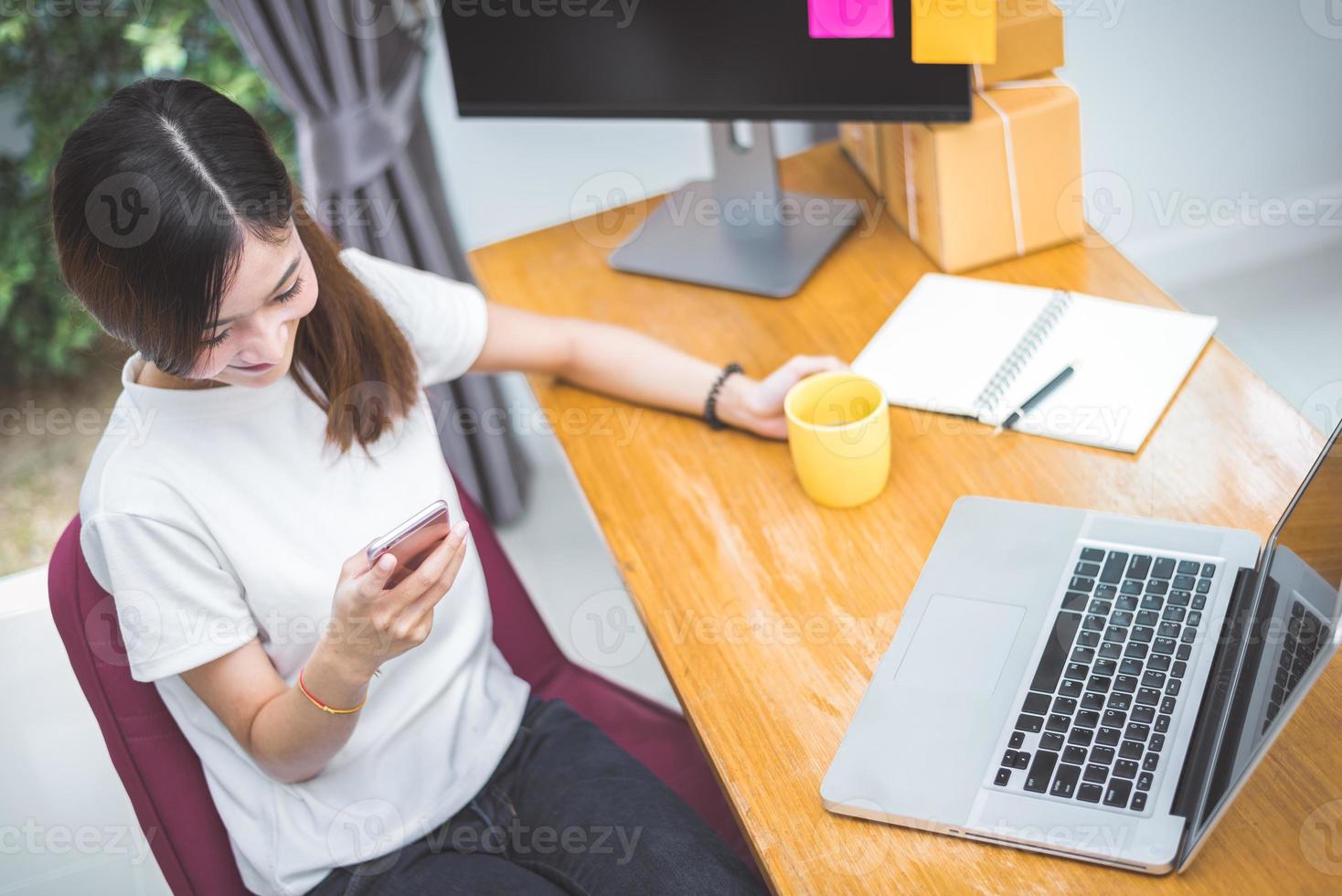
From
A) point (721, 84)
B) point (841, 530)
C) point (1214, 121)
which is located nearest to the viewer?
point (841, 530)

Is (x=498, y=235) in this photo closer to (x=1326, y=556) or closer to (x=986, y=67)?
(x=986, y=67)

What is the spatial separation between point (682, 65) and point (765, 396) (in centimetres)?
41

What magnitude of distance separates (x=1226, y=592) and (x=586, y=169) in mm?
1578

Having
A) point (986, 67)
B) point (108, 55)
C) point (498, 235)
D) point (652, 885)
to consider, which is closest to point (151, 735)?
point (652, 885)

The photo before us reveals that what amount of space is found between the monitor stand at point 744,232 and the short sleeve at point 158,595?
0.69 metres

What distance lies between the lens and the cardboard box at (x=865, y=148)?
1.48 meters

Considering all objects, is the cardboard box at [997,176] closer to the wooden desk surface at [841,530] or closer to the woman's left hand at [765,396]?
the wooden desk surface at [841,530]

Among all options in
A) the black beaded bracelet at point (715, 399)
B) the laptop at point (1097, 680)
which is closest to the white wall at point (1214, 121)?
the black beaded bracelet at point (715, 399)

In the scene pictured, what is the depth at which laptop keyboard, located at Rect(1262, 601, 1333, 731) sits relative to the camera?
70 cm

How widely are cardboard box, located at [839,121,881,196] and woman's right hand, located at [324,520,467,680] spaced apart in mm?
791

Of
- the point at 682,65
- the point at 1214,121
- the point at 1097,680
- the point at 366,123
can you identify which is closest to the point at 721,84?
the point at 682,65

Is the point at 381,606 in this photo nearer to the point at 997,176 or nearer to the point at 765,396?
the point at 765,396

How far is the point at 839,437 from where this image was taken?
107cm

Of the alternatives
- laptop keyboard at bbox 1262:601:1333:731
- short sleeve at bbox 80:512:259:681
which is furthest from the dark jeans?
laptop keyboard at bbox 1262:601:1333:731
